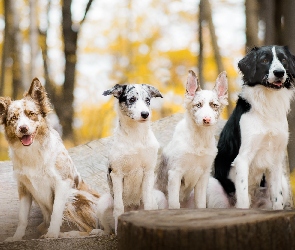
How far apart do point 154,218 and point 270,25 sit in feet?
16.6

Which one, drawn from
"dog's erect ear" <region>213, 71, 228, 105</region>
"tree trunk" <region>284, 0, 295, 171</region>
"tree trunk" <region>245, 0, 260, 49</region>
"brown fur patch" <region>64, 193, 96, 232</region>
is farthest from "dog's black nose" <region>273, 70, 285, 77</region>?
"tree trunk" <region>245, 0, 260, 49</region>

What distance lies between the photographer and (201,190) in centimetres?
463

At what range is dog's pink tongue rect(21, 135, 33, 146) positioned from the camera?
13.7 feet

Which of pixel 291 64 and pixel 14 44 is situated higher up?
pixel 14 44

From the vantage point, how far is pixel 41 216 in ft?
16.9

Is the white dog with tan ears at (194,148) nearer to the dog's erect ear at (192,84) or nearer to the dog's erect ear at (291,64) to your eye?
the dog's erect ear at (192,84)

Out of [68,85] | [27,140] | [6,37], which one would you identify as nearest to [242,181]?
[27,140]

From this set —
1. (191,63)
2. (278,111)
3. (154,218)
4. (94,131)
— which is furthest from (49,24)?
(154,218)

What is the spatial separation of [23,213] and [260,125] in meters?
2.42

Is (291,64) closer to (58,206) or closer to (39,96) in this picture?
(39,96)

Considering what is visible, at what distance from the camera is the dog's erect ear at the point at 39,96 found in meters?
4.48

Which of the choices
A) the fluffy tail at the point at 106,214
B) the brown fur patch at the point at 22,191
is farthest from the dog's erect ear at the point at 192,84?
the brown fur patch at the point at 22,191

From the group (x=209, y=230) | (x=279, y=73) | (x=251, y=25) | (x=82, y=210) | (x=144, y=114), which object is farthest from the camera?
(x=251, y=25)

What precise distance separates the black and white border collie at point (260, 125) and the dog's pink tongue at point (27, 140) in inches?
77.4
